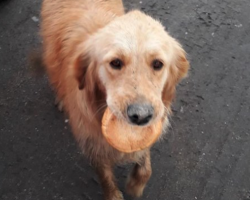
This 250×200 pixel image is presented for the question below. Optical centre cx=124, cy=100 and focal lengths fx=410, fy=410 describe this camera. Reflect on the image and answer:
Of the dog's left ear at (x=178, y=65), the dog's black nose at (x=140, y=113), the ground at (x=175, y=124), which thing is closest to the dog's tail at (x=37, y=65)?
the ground at (x=175, y=124)

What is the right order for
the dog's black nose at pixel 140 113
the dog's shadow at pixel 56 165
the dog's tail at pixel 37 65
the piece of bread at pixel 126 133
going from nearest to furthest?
1. the dog's black nose at pixel 140 113
2. the piece of bread at pixel 126 133
3. the dog's shadow at pixel 56 165
4. the dog's tail at pixel 37 65

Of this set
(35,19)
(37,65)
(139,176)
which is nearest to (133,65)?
(139,176)

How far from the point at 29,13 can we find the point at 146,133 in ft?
8.73

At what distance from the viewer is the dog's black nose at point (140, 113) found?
2.16 metres

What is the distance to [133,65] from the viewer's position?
2.29 meters

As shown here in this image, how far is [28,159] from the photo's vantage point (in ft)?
11.4

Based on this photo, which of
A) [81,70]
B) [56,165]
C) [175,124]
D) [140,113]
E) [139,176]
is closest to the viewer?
[140,113]

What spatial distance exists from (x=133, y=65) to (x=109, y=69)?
16 centimetres

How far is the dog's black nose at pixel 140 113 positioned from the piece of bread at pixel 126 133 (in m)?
0.26

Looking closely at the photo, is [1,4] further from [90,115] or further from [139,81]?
[139,81]

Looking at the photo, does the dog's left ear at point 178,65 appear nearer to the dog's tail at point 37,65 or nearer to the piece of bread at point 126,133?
the piece of bread at point 126,133

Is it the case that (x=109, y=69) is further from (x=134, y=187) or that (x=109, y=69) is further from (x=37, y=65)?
(x=37, y=65)

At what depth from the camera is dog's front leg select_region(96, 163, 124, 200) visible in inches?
120

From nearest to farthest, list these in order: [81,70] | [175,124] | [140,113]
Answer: [140,113] < [81,70] < [175,124]
